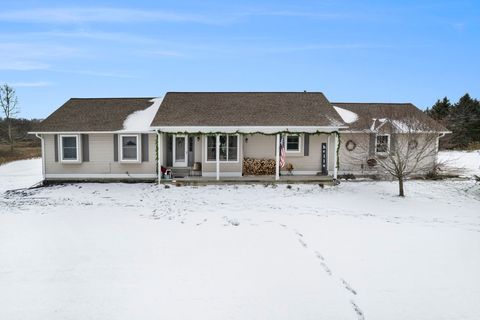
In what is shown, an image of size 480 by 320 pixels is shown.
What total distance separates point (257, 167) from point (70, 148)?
9.05 meters

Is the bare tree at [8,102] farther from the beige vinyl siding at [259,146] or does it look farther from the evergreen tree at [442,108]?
the evergreen tree at [442,108]

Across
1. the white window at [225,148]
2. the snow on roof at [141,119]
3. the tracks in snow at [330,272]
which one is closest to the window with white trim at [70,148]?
the snow on roof at [141,119]

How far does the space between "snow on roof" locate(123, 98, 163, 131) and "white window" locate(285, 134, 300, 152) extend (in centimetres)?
681

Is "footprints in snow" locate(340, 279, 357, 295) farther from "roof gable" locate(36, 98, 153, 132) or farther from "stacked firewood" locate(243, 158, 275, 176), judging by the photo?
"roof gable" locate(36, 98, 153, 132)

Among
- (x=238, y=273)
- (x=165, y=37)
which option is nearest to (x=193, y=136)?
(x=165, y=37)

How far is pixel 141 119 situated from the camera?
16.8 metres

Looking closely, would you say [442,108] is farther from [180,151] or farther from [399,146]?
[180,151]

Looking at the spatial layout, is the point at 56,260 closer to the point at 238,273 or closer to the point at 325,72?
the point at 238,273

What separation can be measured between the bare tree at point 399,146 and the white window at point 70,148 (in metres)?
13.3

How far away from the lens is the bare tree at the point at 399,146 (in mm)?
13250

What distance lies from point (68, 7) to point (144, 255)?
13.5 meters

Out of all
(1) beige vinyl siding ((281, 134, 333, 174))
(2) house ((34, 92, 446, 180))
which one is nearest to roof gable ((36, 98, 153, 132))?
(2) house ((34, 92, 446, 180))

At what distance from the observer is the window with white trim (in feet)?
52.3

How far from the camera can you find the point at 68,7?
15258 millimetres
